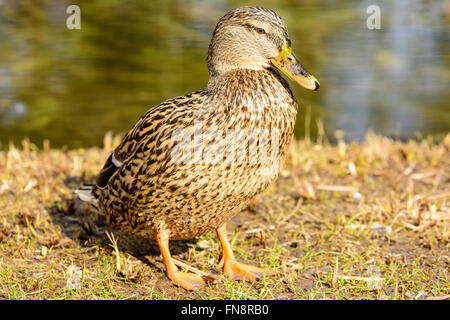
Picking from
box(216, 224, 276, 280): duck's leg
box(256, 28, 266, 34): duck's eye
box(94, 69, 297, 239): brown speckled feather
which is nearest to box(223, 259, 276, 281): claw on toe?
box(216, 224, 276, 280): duck's leg

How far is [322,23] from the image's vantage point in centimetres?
862

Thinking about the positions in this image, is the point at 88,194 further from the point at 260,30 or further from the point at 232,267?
the point at 260,30

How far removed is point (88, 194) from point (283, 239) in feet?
3.96

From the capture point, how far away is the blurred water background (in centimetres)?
683

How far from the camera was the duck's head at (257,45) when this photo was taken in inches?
119

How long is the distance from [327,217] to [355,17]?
18.4 feet

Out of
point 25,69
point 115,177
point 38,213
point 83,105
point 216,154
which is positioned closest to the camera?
point 216,154

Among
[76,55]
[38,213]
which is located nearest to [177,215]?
[38,213]

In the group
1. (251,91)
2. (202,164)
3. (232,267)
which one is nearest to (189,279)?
(232,267)

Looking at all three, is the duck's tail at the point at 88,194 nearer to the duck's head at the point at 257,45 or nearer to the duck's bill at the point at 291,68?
the duck's head at the point at 257,45

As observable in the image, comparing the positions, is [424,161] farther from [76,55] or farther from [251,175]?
[76,55]

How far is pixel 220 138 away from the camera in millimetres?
2928

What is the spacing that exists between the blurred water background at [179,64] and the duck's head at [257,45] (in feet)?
10.5

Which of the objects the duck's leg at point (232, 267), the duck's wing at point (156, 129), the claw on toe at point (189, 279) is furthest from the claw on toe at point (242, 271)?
the duck's wing at point (156, 129)
